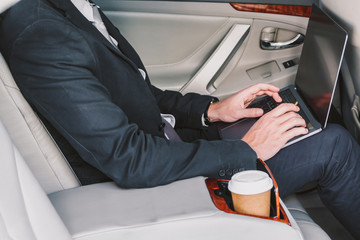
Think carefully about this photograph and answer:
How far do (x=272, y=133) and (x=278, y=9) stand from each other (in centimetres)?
74

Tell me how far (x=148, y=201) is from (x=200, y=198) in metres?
0.11

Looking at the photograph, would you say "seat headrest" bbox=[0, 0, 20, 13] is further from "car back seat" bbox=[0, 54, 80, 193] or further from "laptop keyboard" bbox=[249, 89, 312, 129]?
"laptop keyboard" bbox=[249, 89, 312, 129]

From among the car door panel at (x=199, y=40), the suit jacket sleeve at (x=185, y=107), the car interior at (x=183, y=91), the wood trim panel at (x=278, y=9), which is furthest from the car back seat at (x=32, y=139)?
the wood trim panel at (x=278, y=9)

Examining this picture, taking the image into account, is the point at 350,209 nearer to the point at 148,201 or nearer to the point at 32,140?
the point at 148,201

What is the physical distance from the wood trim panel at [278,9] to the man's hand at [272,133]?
67cm

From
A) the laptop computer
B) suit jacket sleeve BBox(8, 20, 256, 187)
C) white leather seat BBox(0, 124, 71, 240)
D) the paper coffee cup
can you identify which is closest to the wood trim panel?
the laptop computer

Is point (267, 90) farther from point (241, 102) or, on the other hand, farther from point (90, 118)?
point (90, 118)

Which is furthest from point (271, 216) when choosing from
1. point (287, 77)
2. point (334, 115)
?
point (287, 77)

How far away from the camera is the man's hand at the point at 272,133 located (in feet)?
4.24

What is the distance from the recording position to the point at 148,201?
1.07 metres

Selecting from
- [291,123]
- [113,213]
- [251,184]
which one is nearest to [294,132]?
[291,123]

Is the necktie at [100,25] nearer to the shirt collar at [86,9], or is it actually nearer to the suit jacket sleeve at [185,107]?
the shirt collar at [86,9]

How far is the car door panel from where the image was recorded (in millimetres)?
1925

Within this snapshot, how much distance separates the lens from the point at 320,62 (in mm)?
1503
